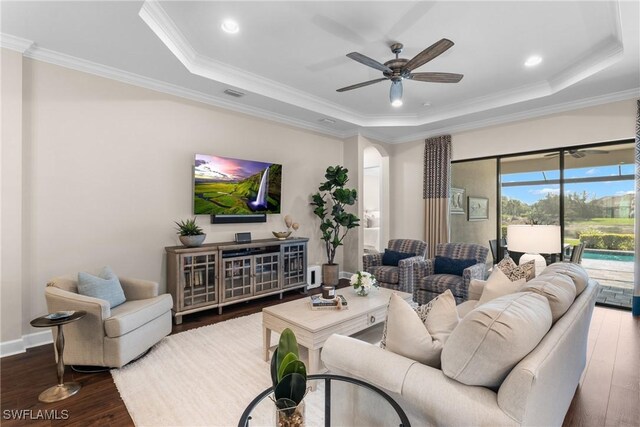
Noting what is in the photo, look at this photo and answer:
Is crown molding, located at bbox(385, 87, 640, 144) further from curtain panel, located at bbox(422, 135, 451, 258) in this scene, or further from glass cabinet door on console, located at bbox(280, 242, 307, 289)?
glass cabinet door on console, located at bbox(280, 242, 307, 289)

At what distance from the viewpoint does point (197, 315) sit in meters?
3.84

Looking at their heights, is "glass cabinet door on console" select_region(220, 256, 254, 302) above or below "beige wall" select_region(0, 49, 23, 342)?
below

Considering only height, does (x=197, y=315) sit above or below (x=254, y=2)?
below

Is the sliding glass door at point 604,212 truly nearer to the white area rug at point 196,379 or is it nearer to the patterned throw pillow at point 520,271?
the patterned throw pillow at point 520,271

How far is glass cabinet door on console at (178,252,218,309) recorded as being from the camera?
3.57 m

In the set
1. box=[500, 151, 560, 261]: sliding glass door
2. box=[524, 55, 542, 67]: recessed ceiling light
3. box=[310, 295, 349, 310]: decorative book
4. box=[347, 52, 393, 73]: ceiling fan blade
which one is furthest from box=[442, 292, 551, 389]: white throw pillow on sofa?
box=[500, 151, 560, 261]: sliding glass door

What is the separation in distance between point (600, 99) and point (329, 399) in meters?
5.24

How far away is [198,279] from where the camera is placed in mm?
3680

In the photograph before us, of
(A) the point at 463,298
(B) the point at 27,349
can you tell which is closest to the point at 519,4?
(A) the point at 463,298

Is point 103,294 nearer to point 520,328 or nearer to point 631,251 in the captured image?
point 520,328

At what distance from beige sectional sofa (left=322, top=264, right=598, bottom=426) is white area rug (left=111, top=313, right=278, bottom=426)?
97 centimetres

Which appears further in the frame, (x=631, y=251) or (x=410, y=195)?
(x=410, y=195)

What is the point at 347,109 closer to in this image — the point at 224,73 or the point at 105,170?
the point at 224,73

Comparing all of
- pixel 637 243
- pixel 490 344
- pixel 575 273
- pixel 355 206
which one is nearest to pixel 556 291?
pixel 575 273
